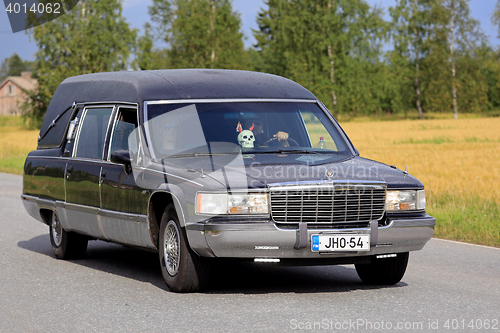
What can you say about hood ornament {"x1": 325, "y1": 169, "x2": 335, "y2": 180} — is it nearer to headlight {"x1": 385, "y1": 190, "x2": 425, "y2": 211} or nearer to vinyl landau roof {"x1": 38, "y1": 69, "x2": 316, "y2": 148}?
headlight {"x1": 385, "y1": 190, "x2": 425, "y2": 211}

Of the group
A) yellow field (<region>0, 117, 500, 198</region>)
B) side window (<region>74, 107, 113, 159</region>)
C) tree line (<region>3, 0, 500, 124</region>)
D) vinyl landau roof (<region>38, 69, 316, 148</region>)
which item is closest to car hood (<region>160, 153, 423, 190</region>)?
vinyl landau roof (<region>38, 69, 316, 148</region>)

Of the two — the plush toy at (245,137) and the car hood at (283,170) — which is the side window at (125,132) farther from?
the plush toy at (245,137)

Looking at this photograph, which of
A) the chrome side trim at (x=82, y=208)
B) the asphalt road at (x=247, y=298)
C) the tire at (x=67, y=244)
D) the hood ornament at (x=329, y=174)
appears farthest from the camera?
the tire at (x=67, y=244)

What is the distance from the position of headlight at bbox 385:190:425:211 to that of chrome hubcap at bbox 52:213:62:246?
411 cm

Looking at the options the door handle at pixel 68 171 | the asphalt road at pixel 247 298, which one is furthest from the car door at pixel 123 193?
the door handle at pixel 68 171

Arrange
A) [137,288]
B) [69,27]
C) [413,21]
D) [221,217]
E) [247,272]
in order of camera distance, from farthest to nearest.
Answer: [413,21], [69,27], [247,272], [137,288], [221,217]

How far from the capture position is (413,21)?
80.8 metres

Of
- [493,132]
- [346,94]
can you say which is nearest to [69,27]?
[346,94]

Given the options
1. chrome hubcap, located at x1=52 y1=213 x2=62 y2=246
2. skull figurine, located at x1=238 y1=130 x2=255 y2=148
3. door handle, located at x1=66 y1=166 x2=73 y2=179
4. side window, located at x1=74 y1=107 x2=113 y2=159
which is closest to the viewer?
skull figurine, located at x1=238 y1=130 x2=255 y2=148

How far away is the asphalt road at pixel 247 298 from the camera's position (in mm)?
5250

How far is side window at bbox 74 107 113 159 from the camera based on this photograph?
791cm

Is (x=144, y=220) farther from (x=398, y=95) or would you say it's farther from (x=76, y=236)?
(x=398, y=95)

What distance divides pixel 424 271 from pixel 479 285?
845mm

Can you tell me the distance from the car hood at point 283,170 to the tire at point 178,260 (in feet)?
1.69
